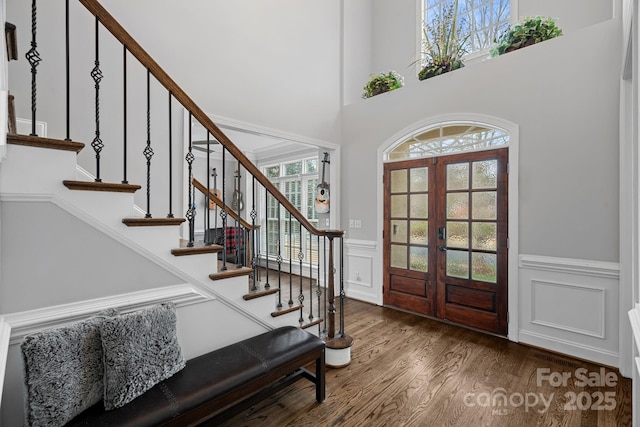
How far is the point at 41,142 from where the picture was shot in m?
1.36

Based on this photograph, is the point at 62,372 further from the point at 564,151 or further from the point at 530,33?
the point at 530,33

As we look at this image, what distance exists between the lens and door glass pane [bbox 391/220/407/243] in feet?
12.6

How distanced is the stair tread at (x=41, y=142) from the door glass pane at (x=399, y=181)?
10.9ft

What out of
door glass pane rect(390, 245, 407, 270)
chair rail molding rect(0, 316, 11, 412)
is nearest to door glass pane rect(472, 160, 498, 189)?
door glass pane rect(390, 245, 407, 270)

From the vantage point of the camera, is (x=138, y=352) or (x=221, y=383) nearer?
(x=138, y=352)

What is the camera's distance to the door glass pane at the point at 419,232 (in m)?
3.64

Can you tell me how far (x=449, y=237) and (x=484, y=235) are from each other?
1.21ft

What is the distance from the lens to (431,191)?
3.57 metres

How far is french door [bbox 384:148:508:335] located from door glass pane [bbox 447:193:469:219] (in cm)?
1

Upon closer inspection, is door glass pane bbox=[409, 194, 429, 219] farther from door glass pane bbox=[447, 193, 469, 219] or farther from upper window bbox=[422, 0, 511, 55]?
upper window bbox=[422, 0, 511, 55]

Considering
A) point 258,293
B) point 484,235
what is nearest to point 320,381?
point 258,293

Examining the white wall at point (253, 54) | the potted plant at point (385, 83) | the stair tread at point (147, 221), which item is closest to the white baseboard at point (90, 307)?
the stair tread at point (147, 221)

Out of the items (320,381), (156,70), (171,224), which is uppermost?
(156,70)

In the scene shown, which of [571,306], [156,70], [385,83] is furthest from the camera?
[385,83]
